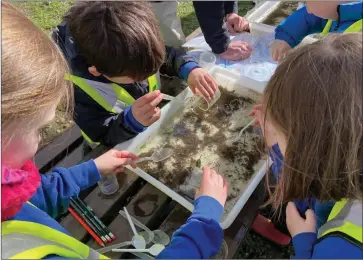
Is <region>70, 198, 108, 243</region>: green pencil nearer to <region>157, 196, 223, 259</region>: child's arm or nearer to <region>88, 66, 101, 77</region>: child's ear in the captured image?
<region>157, 196, 223, 259</region>: child's arm

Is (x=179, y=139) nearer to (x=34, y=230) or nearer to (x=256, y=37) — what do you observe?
(x=34, y=230)

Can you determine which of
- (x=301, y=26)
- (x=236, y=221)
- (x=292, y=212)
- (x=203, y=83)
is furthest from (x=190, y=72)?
(x=292, y=212)

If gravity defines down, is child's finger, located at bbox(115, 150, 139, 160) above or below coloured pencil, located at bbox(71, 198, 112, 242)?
above

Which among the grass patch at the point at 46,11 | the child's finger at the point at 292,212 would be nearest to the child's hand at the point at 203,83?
the child's finger at the point at 292,212

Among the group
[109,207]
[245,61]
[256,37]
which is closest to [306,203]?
[109,207]

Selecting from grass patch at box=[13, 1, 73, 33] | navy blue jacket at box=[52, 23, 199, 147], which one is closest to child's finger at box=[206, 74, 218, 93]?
navy blue jacket at box=[52, 23, 199, 147]

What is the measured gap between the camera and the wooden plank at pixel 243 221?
1224mm

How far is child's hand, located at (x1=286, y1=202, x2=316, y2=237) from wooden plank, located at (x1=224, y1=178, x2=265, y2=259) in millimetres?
219

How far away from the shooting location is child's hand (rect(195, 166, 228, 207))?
3.73 ft

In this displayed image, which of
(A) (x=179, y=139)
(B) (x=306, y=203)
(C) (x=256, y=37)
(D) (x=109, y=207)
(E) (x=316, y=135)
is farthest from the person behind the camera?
(C) (x=256, y=37)

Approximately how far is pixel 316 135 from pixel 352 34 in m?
0.24

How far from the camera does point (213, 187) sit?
3.77 feet

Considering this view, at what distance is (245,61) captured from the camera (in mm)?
1877

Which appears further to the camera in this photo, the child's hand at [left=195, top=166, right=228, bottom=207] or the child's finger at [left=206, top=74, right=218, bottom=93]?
the child's finger at [left=206, top=74, right=218, bottom=93]
